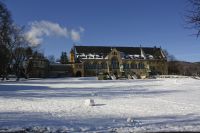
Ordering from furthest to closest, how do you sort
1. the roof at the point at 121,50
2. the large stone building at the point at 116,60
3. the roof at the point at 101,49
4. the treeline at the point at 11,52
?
the roof at the point at 121,50 → the roof at the point at 101,49 → the large stone building at the point at 116,60 → the treeline at the point at 11,52

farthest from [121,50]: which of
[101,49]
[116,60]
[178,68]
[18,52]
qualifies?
[18,52]

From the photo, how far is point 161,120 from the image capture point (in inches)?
620

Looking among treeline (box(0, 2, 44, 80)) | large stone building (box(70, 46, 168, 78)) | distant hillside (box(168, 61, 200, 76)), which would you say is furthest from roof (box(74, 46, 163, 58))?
treeline (box(0, 2, 44, 80))

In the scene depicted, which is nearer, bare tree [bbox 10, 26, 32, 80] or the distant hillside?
bare tree [bbox 10, 26, 32, 80]

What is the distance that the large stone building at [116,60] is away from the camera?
148 m

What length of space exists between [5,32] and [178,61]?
404ft

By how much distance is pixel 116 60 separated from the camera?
154 metres

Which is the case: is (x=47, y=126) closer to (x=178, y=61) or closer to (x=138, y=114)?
(x=138, y=114)

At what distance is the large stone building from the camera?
14800 cm

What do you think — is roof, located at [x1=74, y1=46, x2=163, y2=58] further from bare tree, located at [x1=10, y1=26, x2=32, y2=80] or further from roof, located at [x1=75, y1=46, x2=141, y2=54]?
bare tree, located at [x1=10, y1=26, x2=32, y2=80]

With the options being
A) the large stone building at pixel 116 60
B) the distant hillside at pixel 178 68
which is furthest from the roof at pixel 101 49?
the distant hillside at pixel 178 68

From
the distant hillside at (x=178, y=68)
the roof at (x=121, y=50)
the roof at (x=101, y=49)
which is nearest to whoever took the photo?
the roof at (x=101, y=49)

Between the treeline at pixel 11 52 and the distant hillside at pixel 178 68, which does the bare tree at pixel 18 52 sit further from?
the distant hillside at pixel 178 68

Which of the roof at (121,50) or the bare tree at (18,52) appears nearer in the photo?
the bare tree at (18,52)
